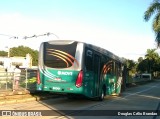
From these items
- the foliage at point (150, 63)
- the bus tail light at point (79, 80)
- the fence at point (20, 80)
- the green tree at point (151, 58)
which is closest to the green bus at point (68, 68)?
the bus tail light at point (79, 80)

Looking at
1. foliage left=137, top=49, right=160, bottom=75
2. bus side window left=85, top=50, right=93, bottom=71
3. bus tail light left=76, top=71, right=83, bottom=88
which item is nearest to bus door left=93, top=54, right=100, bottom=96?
bus side window left=85, top=50, right=93, bottom=71

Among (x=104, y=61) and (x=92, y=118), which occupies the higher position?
(x=104, y=61)

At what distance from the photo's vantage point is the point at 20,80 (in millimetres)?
21859

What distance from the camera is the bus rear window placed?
17.4 meters

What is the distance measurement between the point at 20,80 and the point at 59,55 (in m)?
5.21

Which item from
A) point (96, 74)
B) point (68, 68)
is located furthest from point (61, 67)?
point (96, 74)

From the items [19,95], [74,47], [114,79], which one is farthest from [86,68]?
[114,79]

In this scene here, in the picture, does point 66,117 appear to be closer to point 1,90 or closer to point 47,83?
→ point 47,83

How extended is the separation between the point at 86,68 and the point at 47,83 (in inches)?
83.5

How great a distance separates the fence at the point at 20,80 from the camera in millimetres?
20309

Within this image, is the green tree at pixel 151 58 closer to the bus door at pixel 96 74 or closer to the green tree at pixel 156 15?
the green tree at pixel 156 15

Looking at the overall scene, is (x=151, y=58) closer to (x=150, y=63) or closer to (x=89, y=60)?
(x=150, y=63)

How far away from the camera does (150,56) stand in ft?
443

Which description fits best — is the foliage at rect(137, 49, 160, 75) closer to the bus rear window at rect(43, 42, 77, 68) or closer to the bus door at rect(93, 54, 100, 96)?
the bus door at rect(93, 54, 100, 96)
